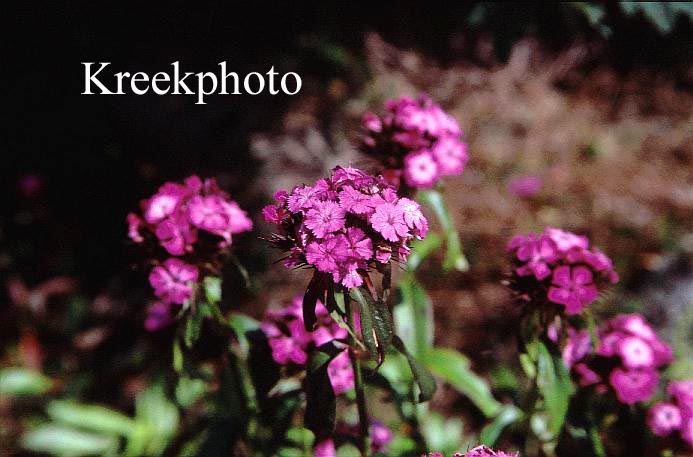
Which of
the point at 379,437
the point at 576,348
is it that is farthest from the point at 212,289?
the point at 576,348

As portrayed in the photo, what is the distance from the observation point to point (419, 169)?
1744mm

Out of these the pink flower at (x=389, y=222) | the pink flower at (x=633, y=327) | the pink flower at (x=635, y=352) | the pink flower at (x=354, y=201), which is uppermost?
the pink flower at (x=354, y=201)

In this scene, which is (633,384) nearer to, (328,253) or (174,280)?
(328,253)

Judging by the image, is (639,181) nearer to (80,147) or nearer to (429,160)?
(429,160)

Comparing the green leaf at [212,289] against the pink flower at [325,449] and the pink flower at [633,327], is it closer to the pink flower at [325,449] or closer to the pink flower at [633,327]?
the pink flower at [325,449]

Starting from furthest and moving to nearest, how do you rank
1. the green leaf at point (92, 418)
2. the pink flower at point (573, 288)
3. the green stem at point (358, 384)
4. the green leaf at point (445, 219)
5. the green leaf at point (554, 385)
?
the green leaf at point (92, 418)
the green leaf at point (445, 219)
the green leaf at point (554, 385)
the pink flower at point (573, 288)
the green stem at point (358, 384)

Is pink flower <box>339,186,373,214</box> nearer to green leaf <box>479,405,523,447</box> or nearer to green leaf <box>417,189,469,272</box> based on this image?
green leaf <box>417,189,469,272</box>

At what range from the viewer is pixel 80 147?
3.10 metres

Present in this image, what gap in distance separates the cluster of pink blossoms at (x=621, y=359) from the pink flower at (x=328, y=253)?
79 cm

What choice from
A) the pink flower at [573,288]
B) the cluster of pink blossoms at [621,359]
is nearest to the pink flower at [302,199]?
the pink flower at [573,288]

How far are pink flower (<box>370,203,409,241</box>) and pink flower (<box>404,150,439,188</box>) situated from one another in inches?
23.6

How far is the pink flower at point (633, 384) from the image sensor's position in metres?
1.57

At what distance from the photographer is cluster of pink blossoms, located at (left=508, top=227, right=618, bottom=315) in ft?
4.65

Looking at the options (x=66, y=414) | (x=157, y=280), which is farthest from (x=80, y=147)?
(x=157, y=280)
